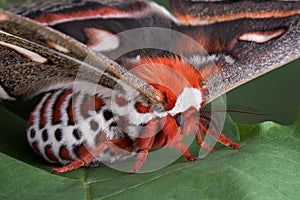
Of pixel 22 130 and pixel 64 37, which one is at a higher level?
pixel 64 37

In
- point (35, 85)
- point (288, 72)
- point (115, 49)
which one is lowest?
point (288, 72)

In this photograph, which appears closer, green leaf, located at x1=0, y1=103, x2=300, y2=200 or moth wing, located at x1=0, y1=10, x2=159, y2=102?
moth wing, located at x1=0, y1=10, x2=159, y2=102

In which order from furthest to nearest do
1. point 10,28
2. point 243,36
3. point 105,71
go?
1. point 243,36
2. point 105,71
3. point 10,28

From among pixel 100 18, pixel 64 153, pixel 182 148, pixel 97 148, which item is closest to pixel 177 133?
pixel 182 148

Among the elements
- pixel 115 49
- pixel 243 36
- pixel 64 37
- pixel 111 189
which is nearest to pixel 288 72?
pixel 243 36

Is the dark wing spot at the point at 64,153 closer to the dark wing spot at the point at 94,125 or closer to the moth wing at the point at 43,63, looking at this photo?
the dark wing spot at the point at 94,125

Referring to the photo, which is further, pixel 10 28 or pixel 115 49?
pixel 115 49

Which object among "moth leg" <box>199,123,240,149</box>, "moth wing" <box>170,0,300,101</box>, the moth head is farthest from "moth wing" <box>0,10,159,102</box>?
"moth wing" <box>170,0,300,101</box>

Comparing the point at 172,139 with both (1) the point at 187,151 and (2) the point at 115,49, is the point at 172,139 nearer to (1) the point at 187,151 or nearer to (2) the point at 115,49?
(1) the point at 187,151

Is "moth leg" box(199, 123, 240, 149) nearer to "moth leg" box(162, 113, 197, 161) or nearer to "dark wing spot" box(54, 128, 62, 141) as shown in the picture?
"moth leg" box(162, 113, 197, 161)
